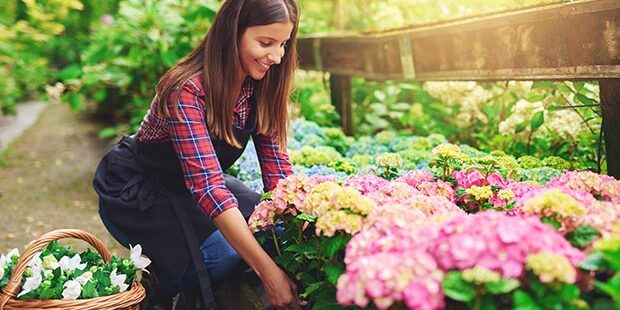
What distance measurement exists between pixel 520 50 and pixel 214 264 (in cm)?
140

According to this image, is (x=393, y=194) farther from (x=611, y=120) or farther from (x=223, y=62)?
(x=611, y=120)

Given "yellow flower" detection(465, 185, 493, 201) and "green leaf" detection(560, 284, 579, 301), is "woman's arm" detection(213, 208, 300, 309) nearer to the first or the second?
"yellow flower" detection(465, 185, 493, 201)

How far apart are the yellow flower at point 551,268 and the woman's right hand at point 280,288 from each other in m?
0.86

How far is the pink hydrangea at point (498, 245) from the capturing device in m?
1.30

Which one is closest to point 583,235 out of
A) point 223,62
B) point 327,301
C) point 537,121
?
point 327,301

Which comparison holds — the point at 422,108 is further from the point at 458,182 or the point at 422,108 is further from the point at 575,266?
the point at 575,266

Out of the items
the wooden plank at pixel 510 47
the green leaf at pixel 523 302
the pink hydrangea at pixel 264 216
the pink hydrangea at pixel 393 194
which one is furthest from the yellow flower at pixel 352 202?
Result: the wooden plank at pixel 510 47

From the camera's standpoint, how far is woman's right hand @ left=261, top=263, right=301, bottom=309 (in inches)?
77.3

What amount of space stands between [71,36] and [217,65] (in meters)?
10.3

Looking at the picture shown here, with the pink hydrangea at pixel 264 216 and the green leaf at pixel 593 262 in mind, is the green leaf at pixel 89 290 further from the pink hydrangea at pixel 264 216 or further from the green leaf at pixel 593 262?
the green leaf at pixel 593 262

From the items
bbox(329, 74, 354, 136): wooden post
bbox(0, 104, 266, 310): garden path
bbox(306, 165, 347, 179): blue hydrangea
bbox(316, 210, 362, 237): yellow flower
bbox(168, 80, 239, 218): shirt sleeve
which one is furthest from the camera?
bbox(329, 74, 354, 136): wooden post

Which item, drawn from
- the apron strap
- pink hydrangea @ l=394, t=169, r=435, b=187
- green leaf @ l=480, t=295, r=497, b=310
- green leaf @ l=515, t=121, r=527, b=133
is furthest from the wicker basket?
green leaf @ l=515, t=121, r=527, b=133

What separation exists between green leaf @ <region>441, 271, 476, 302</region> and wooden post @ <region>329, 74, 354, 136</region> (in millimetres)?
3258

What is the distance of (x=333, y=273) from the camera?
1635 mm
